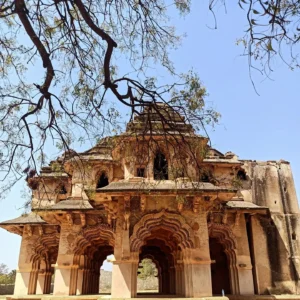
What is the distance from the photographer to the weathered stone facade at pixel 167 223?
11125 mm

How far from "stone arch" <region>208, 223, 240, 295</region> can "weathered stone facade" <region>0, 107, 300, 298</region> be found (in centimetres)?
4

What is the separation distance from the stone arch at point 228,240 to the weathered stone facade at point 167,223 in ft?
0.14

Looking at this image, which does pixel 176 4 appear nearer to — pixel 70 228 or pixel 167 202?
pixel 167 202

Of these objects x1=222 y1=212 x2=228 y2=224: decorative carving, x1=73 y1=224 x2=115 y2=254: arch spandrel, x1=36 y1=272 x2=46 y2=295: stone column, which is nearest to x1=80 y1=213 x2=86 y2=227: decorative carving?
x1=73 y1=224 x2=115 y2=254: arch spandrel

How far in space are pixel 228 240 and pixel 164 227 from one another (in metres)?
4.86

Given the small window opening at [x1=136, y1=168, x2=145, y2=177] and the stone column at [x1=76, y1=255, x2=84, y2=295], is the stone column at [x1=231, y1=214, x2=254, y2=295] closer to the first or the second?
the small window opening at [x1=136, y1=168, x2=145, y2=177]

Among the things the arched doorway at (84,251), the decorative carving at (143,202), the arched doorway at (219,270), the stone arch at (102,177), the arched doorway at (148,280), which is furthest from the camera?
the arched doorway at (148,280)

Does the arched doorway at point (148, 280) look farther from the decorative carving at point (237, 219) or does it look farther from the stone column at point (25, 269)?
the decorative carving at point (237, 219)

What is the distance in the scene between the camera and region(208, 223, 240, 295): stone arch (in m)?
15.1

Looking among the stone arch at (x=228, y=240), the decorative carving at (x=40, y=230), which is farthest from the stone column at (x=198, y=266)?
the decorative carving at (x=40, y=230)

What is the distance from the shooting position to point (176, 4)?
626 centimetres

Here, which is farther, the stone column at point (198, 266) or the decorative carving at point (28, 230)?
the decorative carving at point (28, 230)

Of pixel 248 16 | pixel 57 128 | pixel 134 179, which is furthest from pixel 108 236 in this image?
pixel 248 16

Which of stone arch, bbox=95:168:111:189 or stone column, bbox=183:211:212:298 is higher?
stone arch, bbox=95:168:111:189
